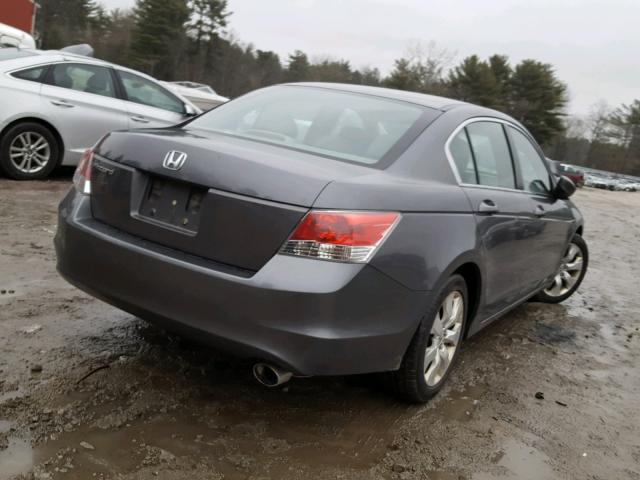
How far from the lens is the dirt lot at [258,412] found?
97.3 inches

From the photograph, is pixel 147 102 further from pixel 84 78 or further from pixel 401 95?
pixel 401 95

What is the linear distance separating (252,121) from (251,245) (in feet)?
3.78

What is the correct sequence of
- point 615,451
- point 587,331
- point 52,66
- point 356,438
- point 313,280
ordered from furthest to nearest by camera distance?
1. point 52,66
2. point 587,331
3. point 615,451
4. point 356,438
5. point 313,280

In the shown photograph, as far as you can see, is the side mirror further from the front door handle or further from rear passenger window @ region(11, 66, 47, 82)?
rear passenger window @ region(11, 66, 47, 82)

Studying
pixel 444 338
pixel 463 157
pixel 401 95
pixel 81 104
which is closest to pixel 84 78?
pixel 81 104

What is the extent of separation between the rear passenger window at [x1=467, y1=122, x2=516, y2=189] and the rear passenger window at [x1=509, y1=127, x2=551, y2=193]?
0.64 feet

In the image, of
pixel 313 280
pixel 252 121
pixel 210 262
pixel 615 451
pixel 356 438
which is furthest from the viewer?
pixel 252 121

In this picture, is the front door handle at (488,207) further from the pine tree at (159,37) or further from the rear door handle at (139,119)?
the pine tree at (159,37)

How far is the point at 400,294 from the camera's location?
263cm

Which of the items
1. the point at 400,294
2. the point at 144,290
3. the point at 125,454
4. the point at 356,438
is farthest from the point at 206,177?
the point at 356,438

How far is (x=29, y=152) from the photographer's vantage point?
7.37 meters

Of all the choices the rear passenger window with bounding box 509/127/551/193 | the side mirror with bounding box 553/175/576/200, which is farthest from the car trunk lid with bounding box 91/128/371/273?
the side mirror with bounding box 553/175/576/200

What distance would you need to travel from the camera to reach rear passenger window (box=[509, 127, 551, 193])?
163 inches

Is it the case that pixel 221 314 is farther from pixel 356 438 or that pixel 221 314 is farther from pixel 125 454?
pixel 356 438
